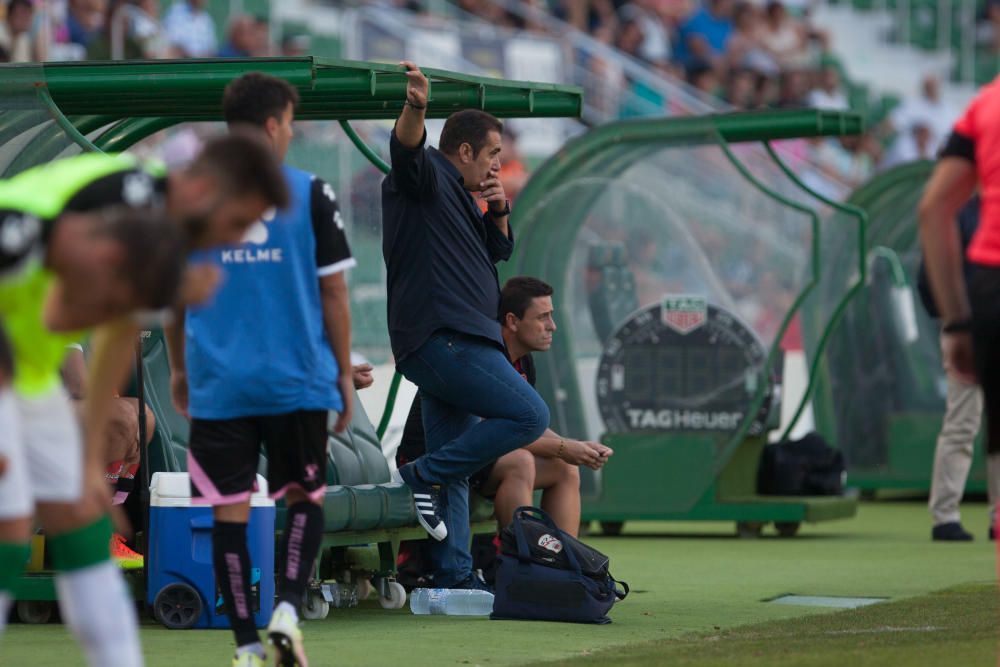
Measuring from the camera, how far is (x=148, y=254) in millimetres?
3799

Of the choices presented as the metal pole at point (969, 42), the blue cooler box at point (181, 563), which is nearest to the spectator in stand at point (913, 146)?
the metal pole at point (969, 42)

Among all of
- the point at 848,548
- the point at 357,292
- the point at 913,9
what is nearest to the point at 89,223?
the point at 357,292

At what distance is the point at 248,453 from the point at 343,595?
91.3 inches

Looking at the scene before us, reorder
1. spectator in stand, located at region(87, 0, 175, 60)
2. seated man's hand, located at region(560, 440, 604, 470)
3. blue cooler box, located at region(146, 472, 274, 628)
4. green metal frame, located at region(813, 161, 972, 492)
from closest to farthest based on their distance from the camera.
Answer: blue cooler box, located at region(146, 472, 274, 628) → seated man's hand, located at region(560, 440, 604, 470) → green metal frame, located at region(813, 161, 972, 492) → spectator in stand, located at region(87, 0, 175, 60)

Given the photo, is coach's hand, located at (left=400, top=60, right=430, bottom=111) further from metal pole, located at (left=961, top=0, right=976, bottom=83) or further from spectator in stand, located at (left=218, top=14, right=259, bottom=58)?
metal pole, located at (left=961, top=0, right=976, bottom=83)

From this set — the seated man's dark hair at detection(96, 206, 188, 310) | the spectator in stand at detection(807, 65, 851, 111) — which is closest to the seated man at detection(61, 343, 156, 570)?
the seated man's dark hair at detection(96, 206, 188, 310)

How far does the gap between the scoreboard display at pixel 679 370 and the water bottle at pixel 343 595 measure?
385 centimetres

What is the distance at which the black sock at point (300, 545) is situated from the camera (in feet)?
18.7

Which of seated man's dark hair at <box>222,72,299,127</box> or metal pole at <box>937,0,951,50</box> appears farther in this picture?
metal pole at <box>937,0,951,50</box>

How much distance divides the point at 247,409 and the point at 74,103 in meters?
2.52

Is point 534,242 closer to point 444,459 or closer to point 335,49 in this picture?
point 444,459

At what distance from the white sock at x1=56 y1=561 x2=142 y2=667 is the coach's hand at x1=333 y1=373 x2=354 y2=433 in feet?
4.79

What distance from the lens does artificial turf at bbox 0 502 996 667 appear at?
6285 millimetres

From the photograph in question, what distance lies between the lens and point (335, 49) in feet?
69.5
